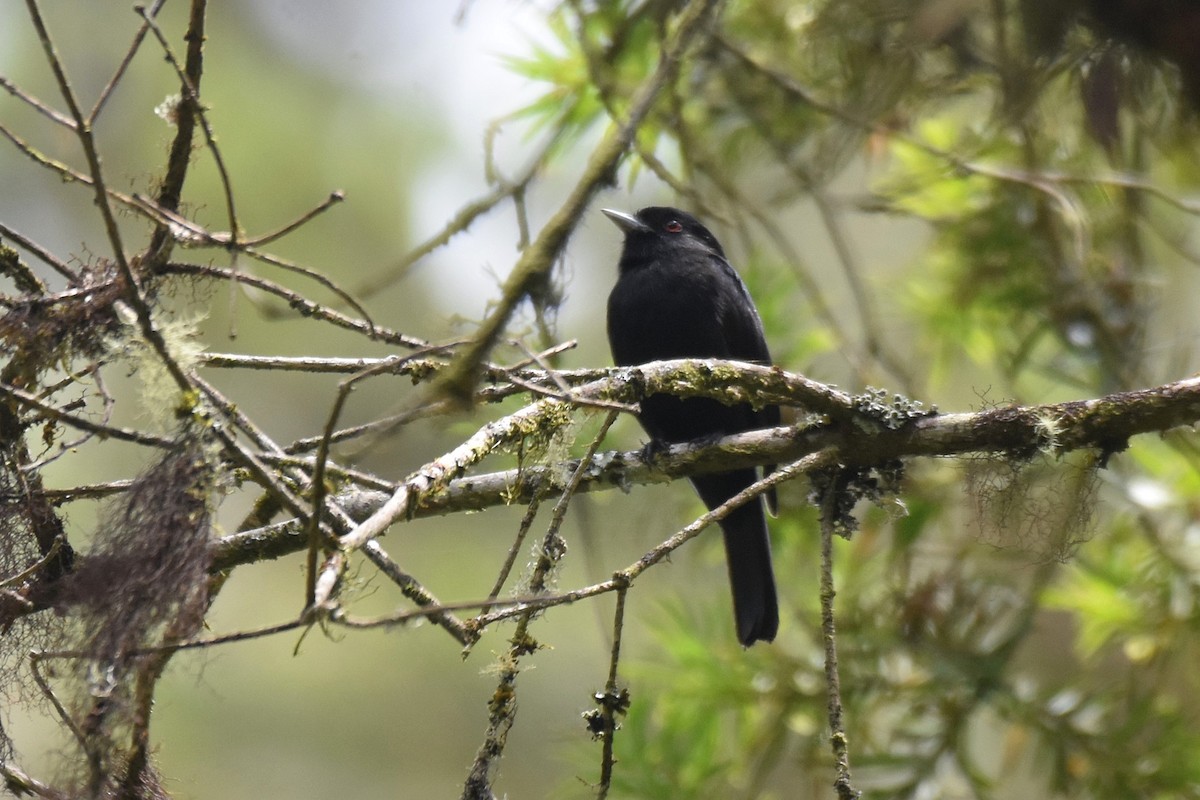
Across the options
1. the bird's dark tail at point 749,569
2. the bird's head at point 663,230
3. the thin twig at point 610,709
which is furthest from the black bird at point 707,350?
the thin twig at point 610,709

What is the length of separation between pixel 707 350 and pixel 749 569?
0.86 metres

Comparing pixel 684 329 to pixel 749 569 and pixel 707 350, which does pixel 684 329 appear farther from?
pixel 749 569

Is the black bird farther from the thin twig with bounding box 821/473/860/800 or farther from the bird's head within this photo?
the thin twig with bounding box 821/473/860/800

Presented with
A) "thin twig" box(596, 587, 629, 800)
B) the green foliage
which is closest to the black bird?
the green foliage

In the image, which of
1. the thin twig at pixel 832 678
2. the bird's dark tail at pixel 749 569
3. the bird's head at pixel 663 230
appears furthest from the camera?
the bird's head at pixel 663 230

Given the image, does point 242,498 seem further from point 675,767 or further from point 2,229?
point 2,229

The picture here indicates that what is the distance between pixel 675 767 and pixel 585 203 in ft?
10.8

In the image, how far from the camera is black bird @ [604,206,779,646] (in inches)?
169

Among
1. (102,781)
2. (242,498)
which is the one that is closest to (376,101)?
(242,498)

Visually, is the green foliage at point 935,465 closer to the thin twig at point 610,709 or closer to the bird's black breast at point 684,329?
the bird's black breast at point 684,329

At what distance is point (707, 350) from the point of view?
4340mm

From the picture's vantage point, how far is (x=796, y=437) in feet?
9.09

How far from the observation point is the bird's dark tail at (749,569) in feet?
13.9

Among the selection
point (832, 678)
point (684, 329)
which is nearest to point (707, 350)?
point (684, 329)
